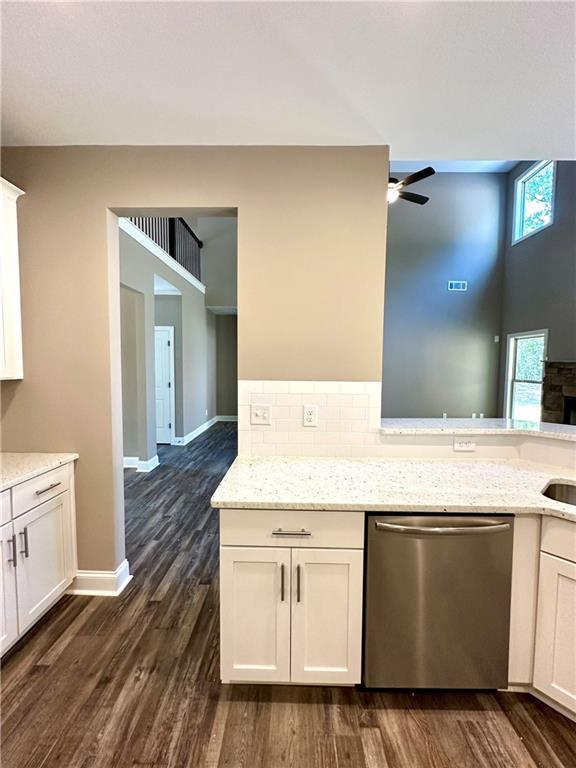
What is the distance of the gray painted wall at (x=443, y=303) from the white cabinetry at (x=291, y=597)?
5.41 meters

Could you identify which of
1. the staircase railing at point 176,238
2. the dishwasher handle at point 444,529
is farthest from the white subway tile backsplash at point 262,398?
the staircase railing at point 176,238

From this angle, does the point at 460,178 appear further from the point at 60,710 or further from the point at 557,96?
the point at 60,710

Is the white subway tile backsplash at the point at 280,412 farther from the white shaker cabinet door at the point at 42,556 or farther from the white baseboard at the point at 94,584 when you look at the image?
the white baseboard at the point at 94,584

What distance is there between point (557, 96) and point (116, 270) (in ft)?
8.51

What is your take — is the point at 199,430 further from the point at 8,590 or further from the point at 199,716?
the point at 199,716

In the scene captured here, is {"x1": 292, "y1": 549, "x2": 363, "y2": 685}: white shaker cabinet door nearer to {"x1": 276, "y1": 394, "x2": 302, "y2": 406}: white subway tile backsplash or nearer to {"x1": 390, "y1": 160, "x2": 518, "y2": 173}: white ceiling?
{"x1": 276, "y1": 394, "x2": 302, "y2": 406}: white subway tile backsplash

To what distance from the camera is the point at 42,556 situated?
1.87m

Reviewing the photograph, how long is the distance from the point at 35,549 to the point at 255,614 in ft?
4.15

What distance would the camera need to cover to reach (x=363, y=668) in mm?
1488

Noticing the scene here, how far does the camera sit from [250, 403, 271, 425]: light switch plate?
2.08 m

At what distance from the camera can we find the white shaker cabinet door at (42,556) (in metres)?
1.72

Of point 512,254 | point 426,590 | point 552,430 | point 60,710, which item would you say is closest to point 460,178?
point 512,254

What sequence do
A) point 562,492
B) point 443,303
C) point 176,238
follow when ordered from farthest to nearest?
point 443,303 < point 176,238 < point 562,492

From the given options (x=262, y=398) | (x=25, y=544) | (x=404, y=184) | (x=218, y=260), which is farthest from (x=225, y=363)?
(x=25, y=544)
